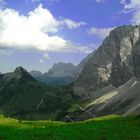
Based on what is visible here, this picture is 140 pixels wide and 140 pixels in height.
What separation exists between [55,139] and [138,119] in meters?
23.5

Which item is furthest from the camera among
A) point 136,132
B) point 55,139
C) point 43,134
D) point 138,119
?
point 138,119

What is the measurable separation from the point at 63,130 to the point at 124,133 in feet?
21.8

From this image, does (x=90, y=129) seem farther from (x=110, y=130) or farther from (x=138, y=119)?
(x=138, y=119)

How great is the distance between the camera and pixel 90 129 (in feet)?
146

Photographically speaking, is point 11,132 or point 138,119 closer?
point 11,132

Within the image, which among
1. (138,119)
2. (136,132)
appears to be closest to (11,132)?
(136,132)

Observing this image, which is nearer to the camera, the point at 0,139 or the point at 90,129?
the point at 0,139

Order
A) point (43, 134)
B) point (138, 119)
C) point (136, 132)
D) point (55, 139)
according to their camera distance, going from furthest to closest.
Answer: point (138, 119)
point (136, 132)
point (43, 134)
point (55, 139)

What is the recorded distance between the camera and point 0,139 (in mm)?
37656

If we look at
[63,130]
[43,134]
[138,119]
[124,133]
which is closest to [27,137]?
[43,134]

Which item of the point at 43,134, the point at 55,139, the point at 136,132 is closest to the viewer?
the point at 55,139

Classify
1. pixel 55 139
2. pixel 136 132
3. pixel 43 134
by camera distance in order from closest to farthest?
pixel 55 139, pixel 43 134, pixel 136 132

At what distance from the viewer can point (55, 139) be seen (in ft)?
122

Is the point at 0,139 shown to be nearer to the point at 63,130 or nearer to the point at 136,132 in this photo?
the point at 63,130
